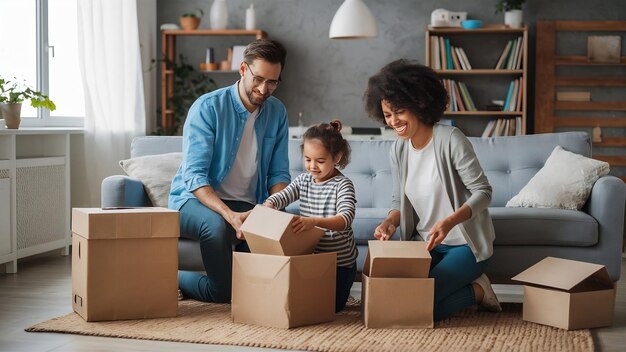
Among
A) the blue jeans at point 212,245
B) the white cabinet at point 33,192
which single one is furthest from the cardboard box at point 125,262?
the white cabinet at point 33,192

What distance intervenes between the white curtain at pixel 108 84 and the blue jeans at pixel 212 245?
2232mm

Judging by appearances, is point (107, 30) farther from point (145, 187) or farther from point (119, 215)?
point (119, 215)

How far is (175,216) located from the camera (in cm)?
297

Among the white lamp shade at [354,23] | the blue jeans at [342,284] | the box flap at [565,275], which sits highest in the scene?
the white lamp shade at [354,23]

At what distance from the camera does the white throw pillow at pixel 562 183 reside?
365cm

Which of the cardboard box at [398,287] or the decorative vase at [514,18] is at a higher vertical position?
the decorative vase at [514,18]

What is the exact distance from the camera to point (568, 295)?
2898 millimetres

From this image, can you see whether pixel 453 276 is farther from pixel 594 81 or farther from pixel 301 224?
pixel 594 81

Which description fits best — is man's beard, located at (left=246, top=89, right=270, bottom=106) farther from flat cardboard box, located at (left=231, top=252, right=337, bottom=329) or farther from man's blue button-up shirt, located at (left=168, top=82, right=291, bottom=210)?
flat cardboard box, located at (left=231, top=252, right=337, bottom=329)

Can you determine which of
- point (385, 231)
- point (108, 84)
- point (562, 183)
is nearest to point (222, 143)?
point (385, 231)

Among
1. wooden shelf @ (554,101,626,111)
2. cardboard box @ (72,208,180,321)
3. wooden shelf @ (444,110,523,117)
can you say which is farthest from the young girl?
wooden shelf @ (554,101,626,111)

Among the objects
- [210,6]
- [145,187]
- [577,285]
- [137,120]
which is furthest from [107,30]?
[577,285]

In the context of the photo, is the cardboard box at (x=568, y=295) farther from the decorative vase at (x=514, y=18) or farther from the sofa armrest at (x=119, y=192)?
the decorative vase at (x=514, y=18)

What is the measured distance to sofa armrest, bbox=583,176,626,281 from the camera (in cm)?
346
